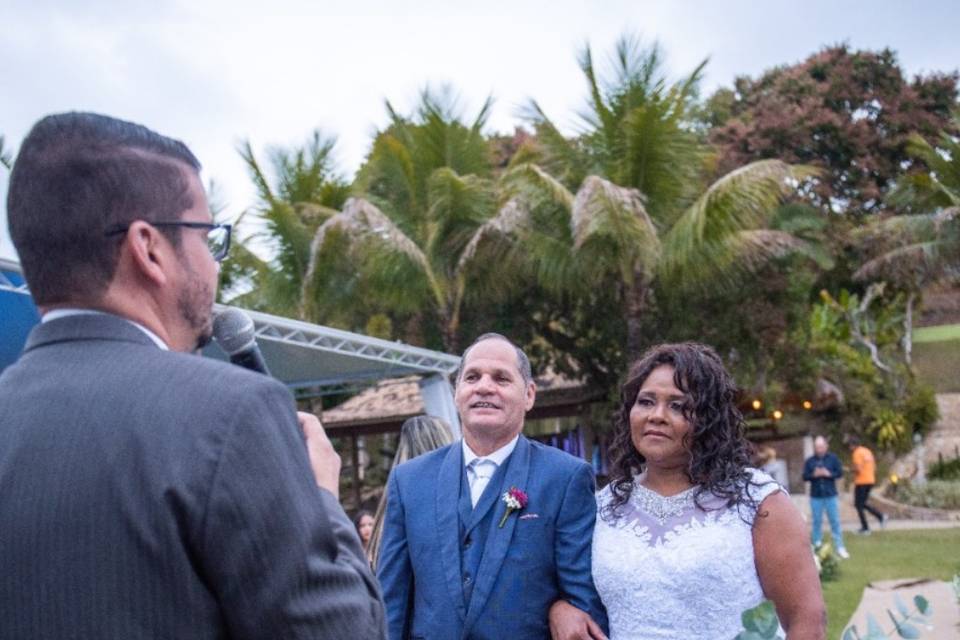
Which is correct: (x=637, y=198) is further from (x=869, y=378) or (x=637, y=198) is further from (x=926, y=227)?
(x=869, y=378)

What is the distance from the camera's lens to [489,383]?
13.4ft

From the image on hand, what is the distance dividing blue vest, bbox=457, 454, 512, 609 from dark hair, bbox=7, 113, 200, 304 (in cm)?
243

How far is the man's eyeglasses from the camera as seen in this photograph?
1.54 m

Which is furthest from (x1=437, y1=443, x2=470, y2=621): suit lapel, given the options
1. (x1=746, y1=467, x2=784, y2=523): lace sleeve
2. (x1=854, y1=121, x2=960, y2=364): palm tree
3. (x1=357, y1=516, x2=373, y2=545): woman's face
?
(x1=854, y1=121, x2=960, y2=364): palm tree

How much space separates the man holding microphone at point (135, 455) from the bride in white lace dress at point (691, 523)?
7.03ft

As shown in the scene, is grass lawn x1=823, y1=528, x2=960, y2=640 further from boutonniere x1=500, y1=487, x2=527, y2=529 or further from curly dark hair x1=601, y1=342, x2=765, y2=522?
boutonniere x1=500, y1=487, x2=527, y2=529

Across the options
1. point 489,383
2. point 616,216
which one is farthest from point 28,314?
point 616,216

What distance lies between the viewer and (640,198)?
18.3 metres

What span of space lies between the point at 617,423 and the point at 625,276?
15.3 metres

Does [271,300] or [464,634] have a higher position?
[271,300]

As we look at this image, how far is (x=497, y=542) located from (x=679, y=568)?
0.65 metres

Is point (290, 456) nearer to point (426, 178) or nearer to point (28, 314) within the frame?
point (28, 314)

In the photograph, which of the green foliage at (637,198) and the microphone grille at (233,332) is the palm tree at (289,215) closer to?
the green foliage at (637,198)

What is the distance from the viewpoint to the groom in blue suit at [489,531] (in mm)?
3721
